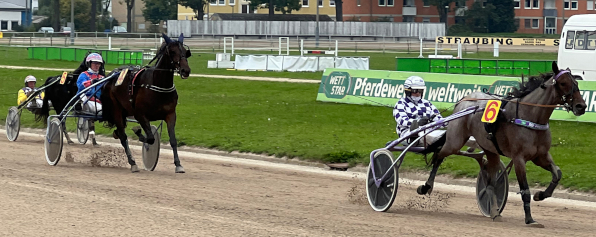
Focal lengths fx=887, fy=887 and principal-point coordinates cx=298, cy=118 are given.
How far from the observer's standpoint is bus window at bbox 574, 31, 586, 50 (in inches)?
1054

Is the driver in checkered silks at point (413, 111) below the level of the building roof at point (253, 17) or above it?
below

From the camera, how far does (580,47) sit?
26.8 meters

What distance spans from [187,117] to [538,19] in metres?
75.9

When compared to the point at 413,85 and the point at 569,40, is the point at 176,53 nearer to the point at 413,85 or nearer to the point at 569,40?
the point at 413,85

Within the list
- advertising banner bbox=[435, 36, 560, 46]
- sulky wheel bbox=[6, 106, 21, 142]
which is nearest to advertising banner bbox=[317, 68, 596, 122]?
sulky wheel bbox=[6, 106, 21, 142]

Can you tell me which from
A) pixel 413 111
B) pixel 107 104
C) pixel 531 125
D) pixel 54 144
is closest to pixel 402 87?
pixel 107 104

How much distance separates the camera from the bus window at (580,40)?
26766 mm

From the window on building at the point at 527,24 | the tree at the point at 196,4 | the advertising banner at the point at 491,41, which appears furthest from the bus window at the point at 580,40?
the window on building at the point at 527,24

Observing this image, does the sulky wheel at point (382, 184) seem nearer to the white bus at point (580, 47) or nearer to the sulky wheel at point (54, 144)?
the sulky wheel at point (54, 144)

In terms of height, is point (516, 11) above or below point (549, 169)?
above

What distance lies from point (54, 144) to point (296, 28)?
65.6 metres

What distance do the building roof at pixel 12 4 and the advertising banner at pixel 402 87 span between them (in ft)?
261

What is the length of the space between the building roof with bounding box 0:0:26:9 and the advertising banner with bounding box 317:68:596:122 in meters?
79.4

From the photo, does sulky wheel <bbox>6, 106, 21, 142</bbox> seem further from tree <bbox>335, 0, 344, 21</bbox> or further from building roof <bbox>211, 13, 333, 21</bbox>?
tree <bbox>335, 0, 344, 21</bbox>
